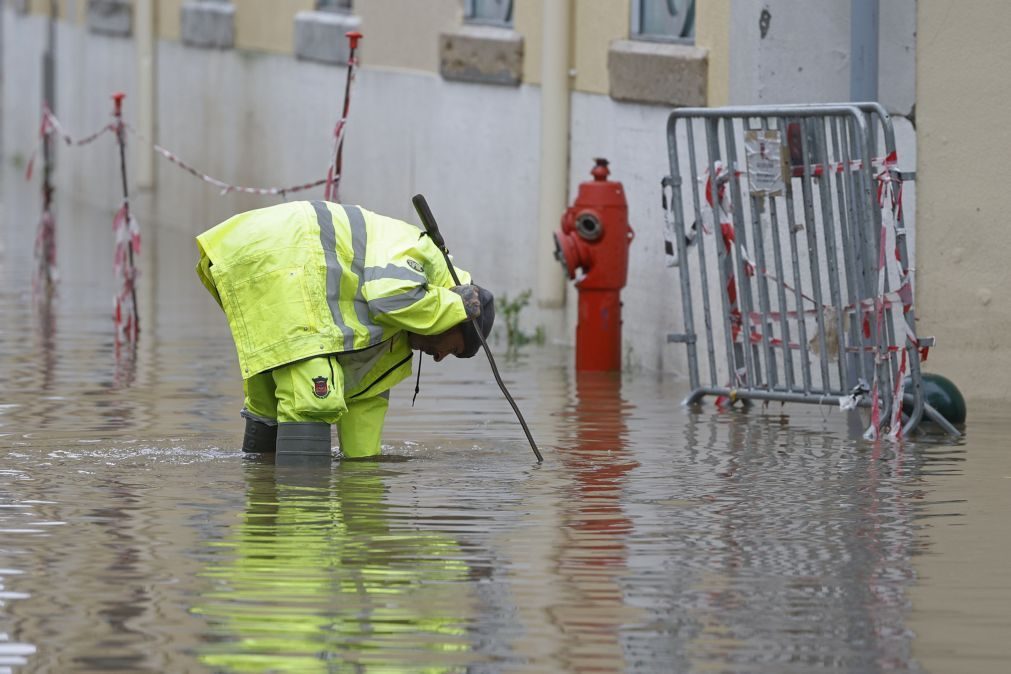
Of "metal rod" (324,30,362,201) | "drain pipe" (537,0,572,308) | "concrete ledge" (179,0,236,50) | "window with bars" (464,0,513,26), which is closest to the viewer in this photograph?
"metal rod" (324,30,362,201)

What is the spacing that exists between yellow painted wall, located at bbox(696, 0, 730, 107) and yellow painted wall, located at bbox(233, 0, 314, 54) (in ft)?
23.0

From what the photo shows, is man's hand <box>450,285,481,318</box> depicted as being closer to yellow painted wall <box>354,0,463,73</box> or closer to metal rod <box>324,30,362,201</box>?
metal rod <box>324,30,362,201</box>

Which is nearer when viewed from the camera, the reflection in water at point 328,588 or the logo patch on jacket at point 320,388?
the reflection in water at point 328,588

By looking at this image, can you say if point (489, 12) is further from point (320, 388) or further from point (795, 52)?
point (320, 388)

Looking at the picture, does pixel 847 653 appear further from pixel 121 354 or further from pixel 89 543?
pixel 121 354

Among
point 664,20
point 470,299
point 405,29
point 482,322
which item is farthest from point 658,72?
point 405,29

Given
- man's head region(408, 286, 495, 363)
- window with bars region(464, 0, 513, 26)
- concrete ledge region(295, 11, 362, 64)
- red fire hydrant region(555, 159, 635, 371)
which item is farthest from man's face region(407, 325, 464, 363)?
concrete ledge region(295, 11, 362, 64)

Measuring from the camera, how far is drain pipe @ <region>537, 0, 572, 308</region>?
44.3 feet

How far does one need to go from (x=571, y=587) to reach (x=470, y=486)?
181 cm

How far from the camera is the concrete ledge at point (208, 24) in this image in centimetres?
2070

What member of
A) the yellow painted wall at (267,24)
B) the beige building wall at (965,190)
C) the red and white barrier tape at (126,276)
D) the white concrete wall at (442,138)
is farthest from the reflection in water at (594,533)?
the yellow painted wall at (267,24)

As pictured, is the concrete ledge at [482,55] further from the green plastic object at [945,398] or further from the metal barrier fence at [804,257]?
the green plastic object at [945,398]

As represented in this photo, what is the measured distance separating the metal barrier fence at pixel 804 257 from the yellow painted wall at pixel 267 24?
7.97m

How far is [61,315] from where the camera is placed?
1512cm
